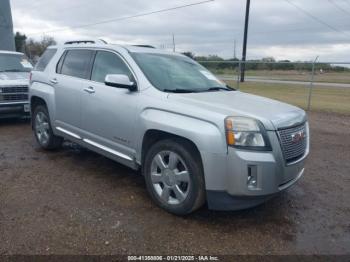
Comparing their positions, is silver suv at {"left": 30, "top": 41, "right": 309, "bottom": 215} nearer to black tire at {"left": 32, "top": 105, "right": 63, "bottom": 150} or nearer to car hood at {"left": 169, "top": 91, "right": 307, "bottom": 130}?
car hood at {"left": 169, "top": 91, "right": 307, "bottom": 130}

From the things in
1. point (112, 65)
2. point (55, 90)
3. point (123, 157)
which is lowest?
point (123, 157)

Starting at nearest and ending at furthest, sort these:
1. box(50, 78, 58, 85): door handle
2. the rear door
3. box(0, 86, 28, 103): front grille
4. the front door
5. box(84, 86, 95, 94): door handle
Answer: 1. the front door
2. box(84, 86, 95, 94): door handle
3. the rear door
4. box(50, 78, 58, 85): door handle
5. box(0, 86, 28, 103): front grille

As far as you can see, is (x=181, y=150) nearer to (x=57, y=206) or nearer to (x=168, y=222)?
(x=168, y=222)

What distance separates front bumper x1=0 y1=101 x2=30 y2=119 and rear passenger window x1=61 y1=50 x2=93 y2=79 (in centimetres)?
331

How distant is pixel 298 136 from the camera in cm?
366

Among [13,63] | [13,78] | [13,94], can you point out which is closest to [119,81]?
[13,94]

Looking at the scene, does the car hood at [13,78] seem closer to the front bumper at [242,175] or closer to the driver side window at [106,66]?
the driver side window at [106,66]

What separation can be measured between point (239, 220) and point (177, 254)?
0.96 m

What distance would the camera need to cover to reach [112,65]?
4.60 meters

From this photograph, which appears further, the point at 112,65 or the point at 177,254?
the point at 112,65

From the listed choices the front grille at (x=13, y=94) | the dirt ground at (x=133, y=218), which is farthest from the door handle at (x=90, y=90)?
the front grille at (x=13, y=94)

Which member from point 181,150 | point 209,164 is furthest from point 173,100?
point 209,164

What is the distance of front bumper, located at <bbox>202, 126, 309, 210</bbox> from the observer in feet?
10.5

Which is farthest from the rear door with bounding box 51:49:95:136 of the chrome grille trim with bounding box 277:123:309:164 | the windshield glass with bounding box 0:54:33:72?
the windshield glass with bounding box 0:54:33:72
